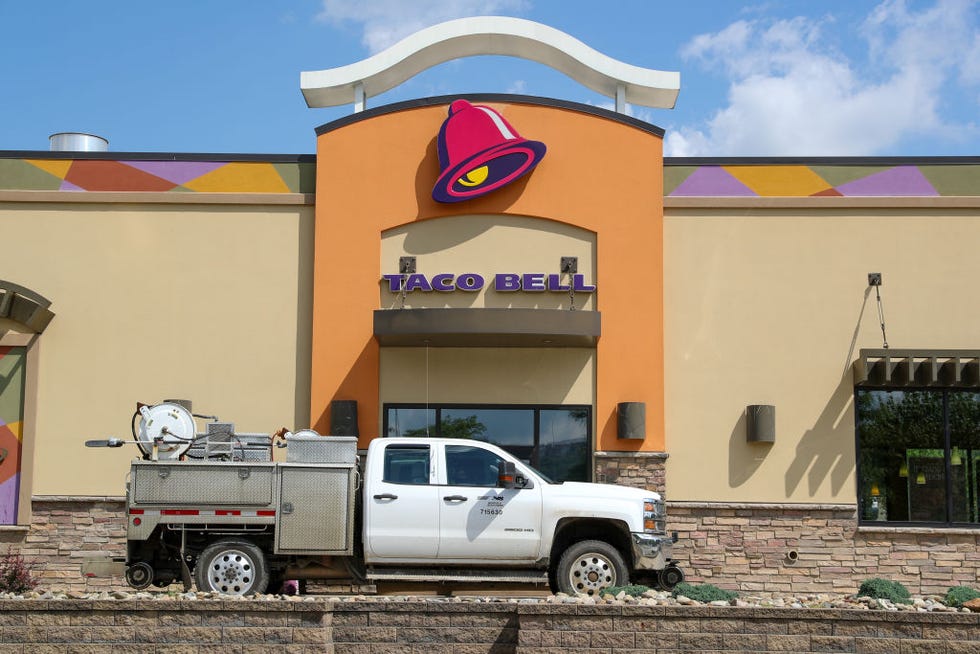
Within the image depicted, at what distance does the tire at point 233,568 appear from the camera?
12.8 metres

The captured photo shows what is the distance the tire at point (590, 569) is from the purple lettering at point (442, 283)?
6115 mm

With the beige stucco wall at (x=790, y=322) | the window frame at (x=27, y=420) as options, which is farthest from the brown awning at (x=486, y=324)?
the window frame at (x=27, y=420)

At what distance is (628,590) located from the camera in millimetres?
12219

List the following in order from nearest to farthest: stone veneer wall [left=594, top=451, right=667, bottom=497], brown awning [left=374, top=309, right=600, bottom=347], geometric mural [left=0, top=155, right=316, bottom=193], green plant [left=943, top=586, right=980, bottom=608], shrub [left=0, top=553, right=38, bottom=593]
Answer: green plant [left=943, top=586, right=980, bottom=608] → shrub [left=0, top=553, right=38, bottom=593] → brown awning [left=374, top=309, right=600, bottom=347] → stone veneer wall [left=594, top=451, right=667, bottom=497] → geometric mural [left=0, top=155, right=316, bottom=193]

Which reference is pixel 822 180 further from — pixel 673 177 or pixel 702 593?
pixel 702 593

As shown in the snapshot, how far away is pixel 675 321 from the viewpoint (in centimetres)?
1823

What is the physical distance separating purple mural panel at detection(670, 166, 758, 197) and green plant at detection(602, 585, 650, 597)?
8.07 meters

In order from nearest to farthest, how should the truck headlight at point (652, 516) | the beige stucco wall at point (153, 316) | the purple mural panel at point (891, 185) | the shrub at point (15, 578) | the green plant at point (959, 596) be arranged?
the green plant at point (959, 596) < the truck headlight at point (652, 516) < the shrub at point (15, 578) < the beige stucco wall at point (153, 316) < the purple mural panel at point (891, 185)

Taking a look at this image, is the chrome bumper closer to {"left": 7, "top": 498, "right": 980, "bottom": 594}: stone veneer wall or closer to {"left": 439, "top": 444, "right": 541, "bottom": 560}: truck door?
{"left": 439, "top": 444, "right": 541, "bottom": 560}: truck door

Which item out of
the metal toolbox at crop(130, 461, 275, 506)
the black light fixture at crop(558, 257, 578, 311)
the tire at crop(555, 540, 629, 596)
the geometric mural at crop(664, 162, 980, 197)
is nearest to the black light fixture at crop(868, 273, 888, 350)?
the geometric mural at crop(664, 162, 980, 197)

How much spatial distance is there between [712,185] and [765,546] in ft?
19.4

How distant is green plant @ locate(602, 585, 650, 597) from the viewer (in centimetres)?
1198

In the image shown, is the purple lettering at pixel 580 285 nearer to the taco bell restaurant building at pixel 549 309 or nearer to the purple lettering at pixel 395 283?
the taco bell restaurant building at pixel 549 309

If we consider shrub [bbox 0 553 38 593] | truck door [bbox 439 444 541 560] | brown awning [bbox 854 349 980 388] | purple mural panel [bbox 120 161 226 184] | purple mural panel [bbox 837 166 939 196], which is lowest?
shrub [bbox 0 553 38 593]
